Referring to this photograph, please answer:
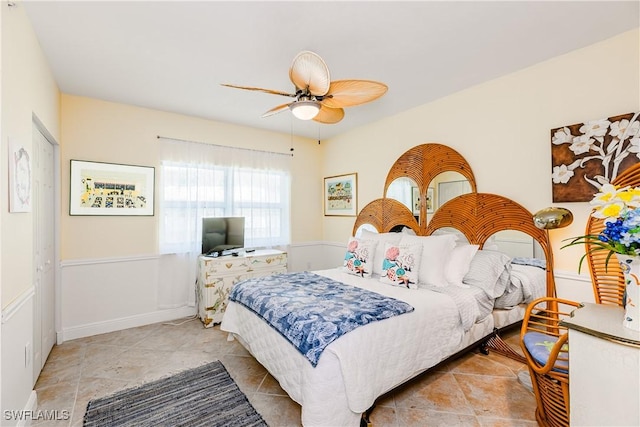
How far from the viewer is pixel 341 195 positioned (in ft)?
15.9

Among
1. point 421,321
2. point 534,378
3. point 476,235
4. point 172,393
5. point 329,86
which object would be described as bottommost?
point 172,393

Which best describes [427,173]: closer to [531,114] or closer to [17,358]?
[531,114]

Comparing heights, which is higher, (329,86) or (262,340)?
(329,86)

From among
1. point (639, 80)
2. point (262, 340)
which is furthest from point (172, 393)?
point (639, 80)

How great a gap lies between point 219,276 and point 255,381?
5.29ft

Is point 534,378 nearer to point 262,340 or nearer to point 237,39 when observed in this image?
point 262,340

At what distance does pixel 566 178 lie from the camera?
2420mm

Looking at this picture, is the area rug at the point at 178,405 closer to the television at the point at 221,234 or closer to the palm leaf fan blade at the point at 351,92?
the television at the point at 221,234

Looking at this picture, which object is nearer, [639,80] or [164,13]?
[164,13]

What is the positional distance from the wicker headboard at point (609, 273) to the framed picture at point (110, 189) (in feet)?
14.3

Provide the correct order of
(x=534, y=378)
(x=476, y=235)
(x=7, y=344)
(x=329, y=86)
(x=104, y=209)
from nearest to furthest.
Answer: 1. (x=7, y=344)
2. (x=534, y=378)
3. (x=329, y=86)
4. (x=476, y=235)
5. (x=104, y=209)

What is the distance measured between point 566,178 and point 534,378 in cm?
163

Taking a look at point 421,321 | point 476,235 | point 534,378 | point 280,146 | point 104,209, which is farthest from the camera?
point 280,146

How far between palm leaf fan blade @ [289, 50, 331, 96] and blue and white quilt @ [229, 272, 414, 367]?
1566 mm
